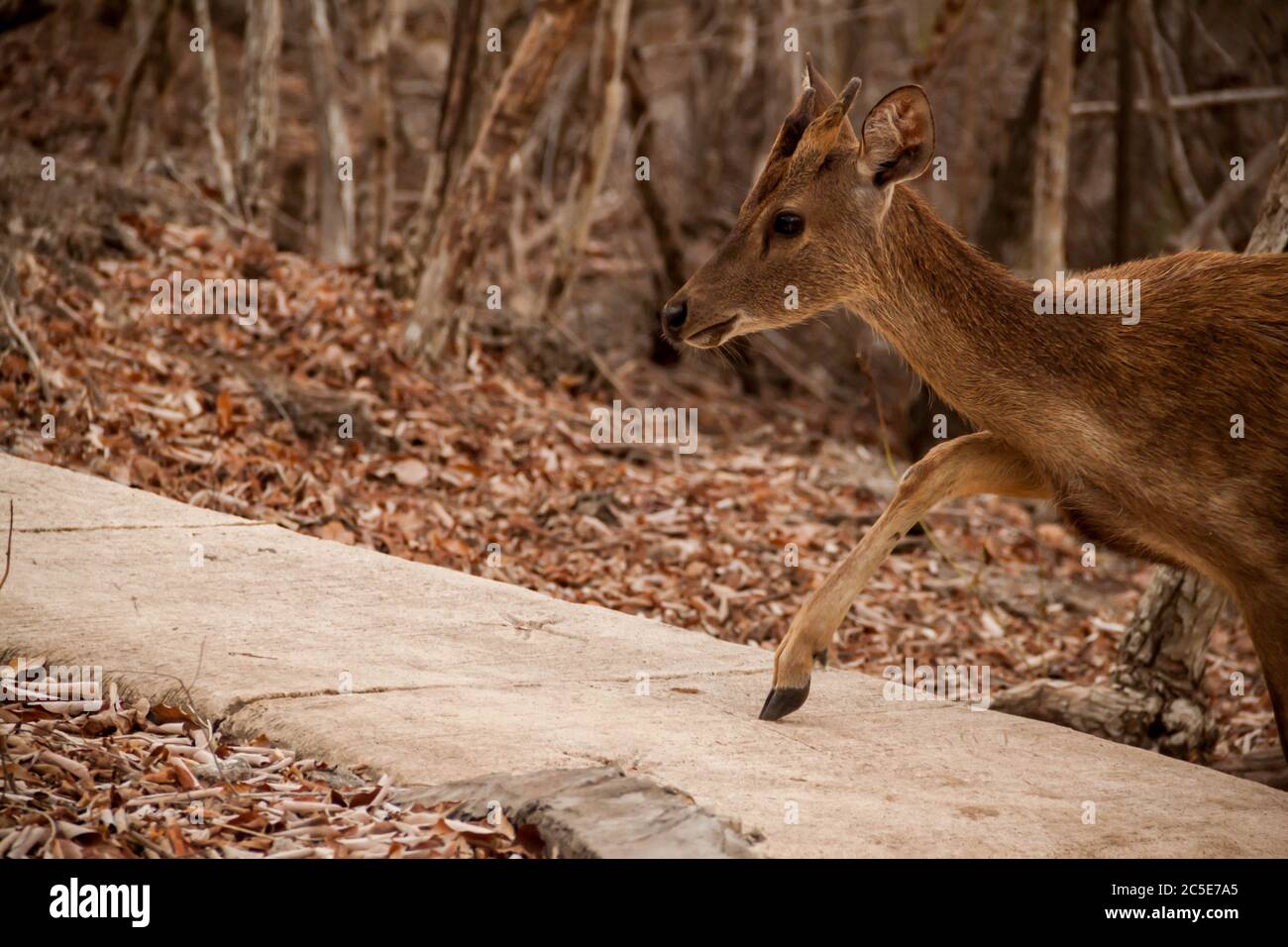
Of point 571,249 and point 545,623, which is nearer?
point 545,623

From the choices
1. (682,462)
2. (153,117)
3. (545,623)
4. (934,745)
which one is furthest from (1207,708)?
(153,117)

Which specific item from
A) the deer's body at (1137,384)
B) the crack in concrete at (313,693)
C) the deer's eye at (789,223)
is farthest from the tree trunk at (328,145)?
the crack in concrete at (313,693)

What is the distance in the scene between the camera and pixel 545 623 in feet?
19.9

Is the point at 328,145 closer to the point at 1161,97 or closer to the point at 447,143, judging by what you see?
the point at 447,143

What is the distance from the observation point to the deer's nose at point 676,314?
5750mm

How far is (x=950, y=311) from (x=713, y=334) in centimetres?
95

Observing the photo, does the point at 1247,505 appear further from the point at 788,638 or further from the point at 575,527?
the point at 575,527

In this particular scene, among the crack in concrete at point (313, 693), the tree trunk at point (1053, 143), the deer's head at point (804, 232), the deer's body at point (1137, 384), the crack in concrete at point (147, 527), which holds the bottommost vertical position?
the crack in concrete at point (313, 693)

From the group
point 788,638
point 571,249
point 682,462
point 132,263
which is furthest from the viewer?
point 571,249

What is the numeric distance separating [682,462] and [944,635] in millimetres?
2823

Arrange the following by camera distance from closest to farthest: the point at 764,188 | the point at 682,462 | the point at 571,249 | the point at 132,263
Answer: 1. the point at 764,188
2. the point at 132,263
3. the point at 682,462
4. the point at 571,249

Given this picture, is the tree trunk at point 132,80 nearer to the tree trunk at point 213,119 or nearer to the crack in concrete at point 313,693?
the tree trunk at point 213,119

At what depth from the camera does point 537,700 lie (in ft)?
16.5

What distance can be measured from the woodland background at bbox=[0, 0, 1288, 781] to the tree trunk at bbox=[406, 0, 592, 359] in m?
0.03
